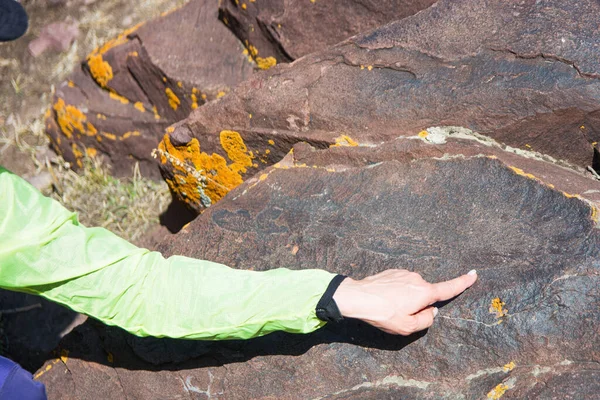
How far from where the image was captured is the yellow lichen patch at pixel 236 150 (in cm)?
266

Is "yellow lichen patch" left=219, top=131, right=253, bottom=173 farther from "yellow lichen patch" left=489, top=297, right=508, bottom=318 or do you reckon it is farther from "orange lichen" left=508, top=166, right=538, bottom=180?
"yellow lichen patch" left=489, top=297, right=508, bottom=318

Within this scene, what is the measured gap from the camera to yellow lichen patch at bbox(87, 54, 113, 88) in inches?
145

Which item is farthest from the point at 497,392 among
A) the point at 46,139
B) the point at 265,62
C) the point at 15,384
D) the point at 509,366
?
the point at 46,139

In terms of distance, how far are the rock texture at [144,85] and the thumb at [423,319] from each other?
6.12ft

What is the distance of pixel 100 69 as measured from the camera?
3705 mm

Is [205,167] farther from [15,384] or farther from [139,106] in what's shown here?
[15,384]

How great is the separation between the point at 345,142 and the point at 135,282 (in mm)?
877

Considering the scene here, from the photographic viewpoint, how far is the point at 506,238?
6.17ft

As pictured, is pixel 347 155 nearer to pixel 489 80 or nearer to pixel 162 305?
pixel 489 80

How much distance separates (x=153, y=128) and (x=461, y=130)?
1.97 m

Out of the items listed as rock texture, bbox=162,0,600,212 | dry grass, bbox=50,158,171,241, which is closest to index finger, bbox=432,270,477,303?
rock texture, bbox=162,0,600,212

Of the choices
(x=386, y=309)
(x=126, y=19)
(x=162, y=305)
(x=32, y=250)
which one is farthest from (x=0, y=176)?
(x=126, y=19)

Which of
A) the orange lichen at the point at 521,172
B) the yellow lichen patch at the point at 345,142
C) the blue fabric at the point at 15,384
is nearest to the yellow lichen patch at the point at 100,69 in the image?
the yellow lichen patch at the point at 345,142

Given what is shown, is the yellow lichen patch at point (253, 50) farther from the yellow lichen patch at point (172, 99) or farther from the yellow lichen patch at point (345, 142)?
the yellow lichen patch at point (345, 142)
